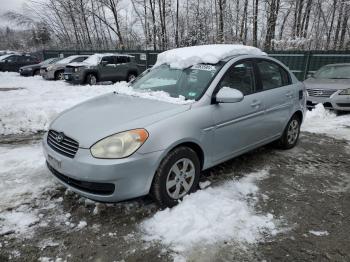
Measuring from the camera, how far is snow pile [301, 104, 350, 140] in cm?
695

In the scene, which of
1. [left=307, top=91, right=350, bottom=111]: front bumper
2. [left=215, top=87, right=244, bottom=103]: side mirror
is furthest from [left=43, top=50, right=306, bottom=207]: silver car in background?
[left=307, top=91, right=350, bottom=111]: front bumper

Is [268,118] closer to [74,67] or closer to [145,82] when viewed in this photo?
[145,82]

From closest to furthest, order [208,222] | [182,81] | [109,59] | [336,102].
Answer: [208,222] < [182,81] < [336,102] < [109,59]

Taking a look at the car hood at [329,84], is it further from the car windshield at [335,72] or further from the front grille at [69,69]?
the front grille at [69,69]

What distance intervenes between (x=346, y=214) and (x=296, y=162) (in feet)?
5.27

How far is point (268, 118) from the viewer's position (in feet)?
15.5

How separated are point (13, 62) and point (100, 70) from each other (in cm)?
1156

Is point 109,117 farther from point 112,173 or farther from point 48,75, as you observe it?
point 48,75

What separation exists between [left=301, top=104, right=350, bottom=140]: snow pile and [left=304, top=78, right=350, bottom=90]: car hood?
56 centimetres

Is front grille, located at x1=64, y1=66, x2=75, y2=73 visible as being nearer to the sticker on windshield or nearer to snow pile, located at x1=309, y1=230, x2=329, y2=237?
the sticker on windshield

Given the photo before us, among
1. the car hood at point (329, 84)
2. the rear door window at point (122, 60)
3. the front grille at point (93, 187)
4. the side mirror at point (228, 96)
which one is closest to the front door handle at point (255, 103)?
the side mirror at point (228, 96)

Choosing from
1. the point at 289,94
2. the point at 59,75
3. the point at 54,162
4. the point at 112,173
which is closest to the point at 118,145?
the point at 112,173

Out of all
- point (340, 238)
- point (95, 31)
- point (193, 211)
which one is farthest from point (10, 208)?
point (95, 31)

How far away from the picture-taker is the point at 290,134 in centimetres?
555
